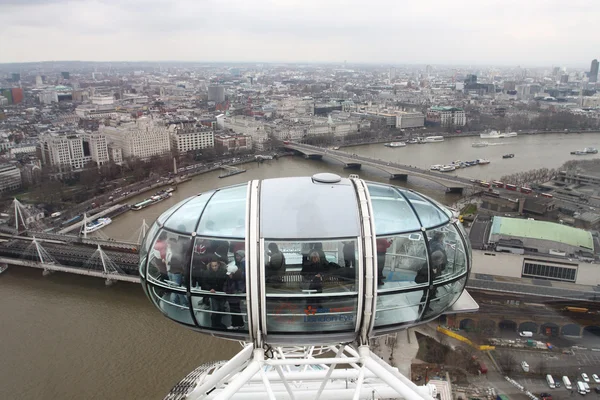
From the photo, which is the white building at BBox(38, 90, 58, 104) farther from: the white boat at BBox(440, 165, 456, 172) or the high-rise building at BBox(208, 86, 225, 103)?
the white boat at BBox(440, 165, 456, 172)

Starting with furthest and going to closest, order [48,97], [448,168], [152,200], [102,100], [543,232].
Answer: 1. [48,97]
2. [102,100]
3. [448,168]
4. [152,200]
5. [543,232]

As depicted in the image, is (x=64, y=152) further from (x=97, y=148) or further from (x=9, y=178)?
(x=9, y=178)

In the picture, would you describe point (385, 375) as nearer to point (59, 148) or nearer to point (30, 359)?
point (30, 359)

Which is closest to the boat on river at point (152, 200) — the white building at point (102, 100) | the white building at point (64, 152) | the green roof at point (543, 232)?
the white building at point (64, 152)

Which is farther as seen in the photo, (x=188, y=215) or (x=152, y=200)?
(x=152, y=200)

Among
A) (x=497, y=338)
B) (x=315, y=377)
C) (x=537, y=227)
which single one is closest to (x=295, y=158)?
(x=537, y=227)

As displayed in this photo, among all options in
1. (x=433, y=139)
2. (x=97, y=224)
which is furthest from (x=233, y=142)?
(x=97, y=224)

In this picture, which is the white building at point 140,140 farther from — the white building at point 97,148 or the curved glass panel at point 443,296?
the curved glass panel at point 443,296
